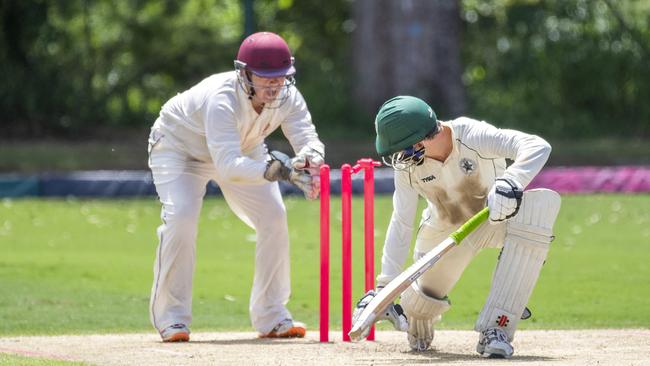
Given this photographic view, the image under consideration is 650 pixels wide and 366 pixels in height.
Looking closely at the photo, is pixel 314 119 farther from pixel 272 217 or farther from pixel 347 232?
pixel 347 232

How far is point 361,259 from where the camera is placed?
11805 mm

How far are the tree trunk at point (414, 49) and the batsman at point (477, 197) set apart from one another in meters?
13.5

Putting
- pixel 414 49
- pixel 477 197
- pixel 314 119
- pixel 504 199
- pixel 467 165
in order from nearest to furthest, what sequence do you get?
pixel 504 199
pixel 467 165
pixel 477 197
pixel 414 49
pixel 314 119

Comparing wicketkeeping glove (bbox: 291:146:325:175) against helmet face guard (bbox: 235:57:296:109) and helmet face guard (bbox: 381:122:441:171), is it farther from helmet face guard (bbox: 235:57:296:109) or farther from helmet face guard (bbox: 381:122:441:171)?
helmet face guard (bbox: 381:122:441:171)

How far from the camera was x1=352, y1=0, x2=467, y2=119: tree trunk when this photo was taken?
67.2 ft

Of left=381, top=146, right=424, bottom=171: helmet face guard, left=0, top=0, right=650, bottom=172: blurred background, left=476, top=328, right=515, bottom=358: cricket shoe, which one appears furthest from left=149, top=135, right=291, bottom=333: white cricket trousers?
left=0, top=0, right=650, bottom=172: blurred background

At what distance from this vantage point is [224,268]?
11.5m

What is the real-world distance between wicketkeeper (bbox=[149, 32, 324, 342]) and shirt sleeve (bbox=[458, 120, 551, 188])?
1.03 metres

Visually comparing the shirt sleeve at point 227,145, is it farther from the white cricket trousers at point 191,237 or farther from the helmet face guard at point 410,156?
the helmet face guard at point 410,156

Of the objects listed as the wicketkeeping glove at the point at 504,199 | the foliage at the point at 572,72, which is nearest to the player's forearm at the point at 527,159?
the wicketkeeping glove at the point at 504,199

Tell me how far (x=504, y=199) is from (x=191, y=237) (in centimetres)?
211

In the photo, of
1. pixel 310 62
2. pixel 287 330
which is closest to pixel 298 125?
pixel 287 330

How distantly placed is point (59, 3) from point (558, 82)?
822 centimetres

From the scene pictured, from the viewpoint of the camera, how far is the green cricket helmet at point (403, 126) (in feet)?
21.5
